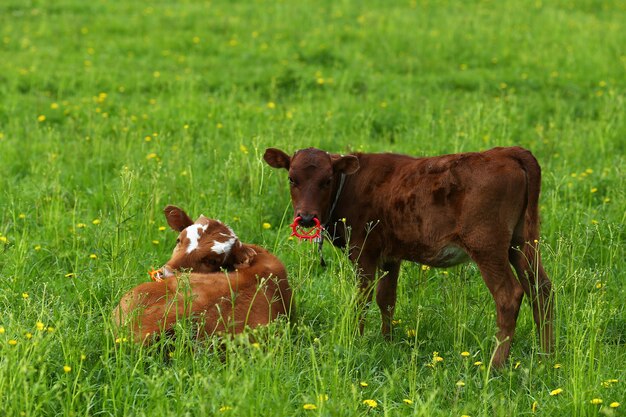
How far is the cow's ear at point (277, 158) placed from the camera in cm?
654

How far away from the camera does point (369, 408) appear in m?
4.81

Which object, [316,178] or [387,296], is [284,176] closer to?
[316,178]

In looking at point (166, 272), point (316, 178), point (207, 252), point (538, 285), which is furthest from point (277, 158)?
point (538, 285)

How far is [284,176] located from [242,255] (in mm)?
2569

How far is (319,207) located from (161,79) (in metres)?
7.37

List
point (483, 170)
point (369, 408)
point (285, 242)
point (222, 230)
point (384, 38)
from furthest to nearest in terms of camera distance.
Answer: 1. point (384, 38)
2. point (285, 242)
3. point (222, 230)
4. point (483, 170)
5. point (369, 408)

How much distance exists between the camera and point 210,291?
5359 mm

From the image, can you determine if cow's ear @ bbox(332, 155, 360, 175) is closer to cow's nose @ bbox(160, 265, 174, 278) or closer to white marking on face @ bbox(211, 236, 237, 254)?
white marking on face @ bbox(211, 236, 237, 254)

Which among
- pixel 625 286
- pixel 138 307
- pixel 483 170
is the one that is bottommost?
pixel 625 286

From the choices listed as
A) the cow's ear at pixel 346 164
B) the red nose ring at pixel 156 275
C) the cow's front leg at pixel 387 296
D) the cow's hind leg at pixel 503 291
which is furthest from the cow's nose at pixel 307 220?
the cow's hind leg at pixel 503 291

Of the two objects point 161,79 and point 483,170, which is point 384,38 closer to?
point 161,79

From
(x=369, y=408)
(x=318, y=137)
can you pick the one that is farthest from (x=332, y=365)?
(x=318, y=137)

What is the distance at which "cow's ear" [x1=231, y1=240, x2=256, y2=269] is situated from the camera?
5.88 m

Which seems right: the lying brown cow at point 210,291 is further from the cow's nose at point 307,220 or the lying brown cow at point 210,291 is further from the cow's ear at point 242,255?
the cow's nose at point 307,220
